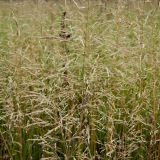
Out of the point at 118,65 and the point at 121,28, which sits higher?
the point at 121,28

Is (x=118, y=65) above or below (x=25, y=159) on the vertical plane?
above

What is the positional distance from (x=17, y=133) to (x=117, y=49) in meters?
0.64

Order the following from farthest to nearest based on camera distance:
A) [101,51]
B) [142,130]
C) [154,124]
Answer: [101,51] → [142,130] → [154,124]

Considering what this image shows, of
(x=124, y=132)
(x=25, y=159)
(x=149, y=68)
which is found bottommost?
(x=25, y=159)

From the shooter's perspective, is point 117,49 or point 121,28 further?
point 121,28

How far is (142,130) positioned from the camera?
2.31 meters

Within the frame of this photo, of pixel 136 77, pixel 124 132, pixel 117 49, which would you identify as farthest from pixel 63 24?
pixel 124 132

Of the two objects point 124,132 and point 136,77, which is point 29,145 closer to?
point 124,132

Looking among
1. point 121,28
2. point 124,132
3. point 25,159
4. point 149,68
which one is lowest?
point 25,159

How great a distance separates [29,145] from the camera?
7.19 ft

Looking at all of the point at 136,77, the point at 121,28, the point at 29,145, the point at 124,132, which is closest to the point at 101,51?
the point at 121,28

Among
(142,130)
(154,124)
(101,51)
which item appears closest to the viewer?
(154,124)

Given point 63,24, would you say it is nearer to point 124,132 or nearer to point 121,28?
point 121,28

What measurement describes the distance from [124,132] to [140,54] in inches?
17.0
